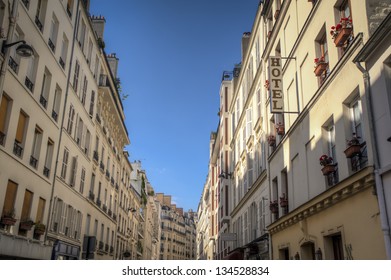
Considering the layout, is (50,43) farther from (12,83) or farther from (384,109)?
(384,109)

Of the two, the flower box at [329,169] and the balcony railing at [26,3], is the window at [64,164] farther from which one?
the flower box at [329,169]

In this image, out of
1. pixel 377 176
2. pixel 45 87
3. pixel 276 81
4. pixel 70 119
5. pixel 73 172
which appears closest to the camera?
pixel 377 176

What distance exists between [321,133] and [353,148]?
121 inches

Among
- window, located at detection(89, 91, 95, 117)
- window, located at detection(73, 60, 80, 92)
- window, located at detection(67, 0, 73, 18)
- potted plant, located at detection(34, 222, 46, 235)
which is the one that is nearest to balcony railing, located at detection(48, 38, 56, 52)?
window, located at detection(67, 0, 73, 18)

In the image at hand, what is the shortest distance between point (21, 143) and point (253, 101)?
43.4 ft

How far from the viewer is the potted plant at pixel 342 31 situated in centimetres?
1157

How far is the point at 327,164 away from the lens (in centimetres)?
1233

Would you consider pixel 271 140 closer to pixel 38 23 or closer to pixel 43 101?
pixel 43 101

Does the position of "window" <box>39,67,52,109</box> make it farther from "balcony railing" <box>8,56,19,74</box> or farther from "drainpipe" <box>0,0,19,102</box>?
"drainpipe" <box>0,0,19,102</box>

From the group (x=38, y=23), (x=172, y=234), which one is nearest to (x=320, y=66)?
(x=38, y=23)

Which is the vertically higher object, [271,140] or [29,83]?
[29,83]

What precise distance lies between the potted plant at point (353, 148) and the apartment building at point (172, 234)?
103 metres

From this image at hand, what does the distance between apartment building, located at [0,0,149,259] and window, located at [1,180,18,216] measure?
0.04m

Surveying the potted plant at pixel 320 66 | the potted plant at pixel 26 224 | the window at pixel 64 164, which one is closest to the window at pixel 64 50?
the window at pixel 64 164
